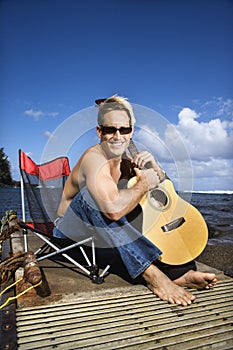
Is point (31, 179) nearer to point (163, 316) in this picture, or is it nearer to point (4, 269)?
point (4, 269)

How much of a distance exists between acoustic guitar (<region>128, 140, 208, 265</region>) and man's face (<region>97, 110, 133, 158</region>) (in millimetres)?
375

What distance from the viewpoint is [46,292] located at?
85.6 inches

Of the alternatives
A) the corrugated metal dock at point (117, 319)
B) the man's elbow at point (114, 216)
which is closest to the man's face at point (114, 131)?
the man's elbow at point (114, 216)

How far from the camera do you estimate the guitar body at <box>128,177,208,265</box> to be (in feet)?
7.79

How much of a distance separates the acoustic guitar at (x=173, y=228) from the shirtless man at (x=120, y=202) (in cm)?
15

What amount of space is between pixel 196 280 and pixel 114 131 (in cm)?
151

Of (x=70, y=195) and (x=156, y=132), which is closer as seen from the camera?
(x=156, y=132)

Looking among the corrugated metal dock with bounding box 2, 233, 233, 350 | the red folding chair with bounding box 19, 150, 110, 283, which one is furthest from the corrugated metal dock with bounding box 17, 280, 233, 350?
the red folding chair with bounding box 19, 150, 110, 283

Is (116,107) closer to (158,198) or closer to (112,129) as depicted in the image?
(112,129)

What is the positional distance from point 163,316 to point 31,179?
2.00 m

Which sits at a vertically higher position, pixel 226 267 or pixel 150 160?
pixel 150 160

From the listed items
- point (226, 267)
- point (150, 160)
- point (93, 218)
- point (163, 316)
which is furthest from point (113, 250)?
point (226, 267)

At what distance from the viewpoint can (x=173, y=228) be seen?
2553mm

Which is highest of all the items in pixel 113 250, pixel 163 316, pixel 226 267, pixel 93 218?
pixel 93 218
